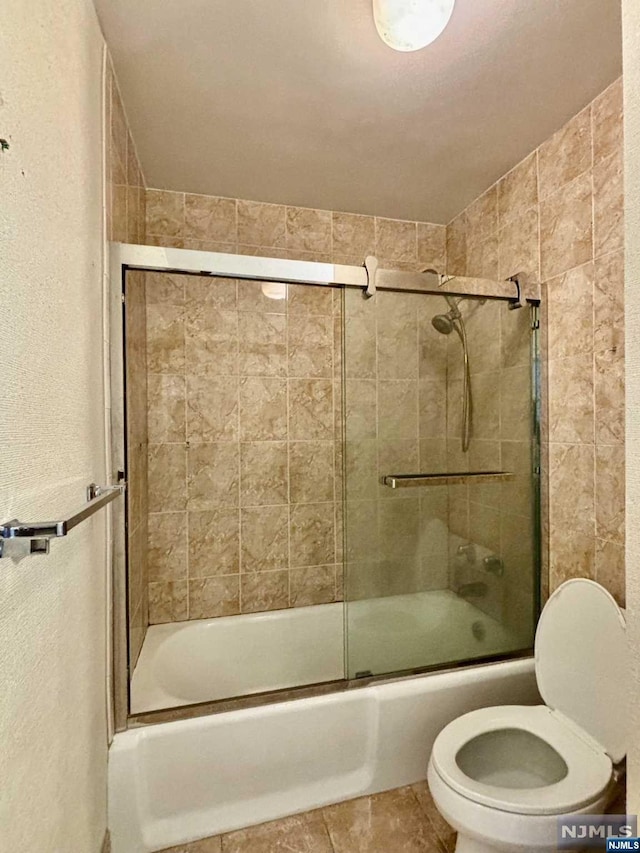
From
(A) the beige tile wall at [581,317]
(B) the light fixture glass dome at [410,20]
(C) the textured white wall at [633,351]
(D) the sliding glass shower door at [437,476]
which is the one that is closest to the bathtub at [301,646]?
(D) the sliding glass shower door at [437,476]

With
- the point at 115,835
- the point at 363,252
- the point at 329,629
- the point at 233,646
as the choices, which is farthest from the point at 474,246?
the point at 115,835

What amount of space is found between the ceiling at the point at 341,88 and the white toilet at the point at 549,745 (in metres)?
1.58

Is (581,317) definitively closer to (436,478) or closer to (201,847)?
(436,478)

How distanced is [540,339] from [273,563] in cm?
159

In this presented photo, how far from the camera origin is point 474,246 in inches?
80.3

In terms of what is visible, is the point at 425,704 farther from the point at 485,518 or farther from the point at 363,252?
the point at 363,252

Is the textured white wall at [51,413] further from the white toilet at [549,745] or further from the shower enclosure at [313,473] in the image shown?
the white toilet at [549,745]

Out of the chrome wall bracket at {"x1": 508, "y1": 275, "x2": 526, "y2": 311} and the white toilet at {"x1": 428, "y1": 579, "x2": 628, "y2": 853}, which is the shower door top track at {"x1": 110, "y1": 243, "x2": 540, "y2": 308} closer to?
the chrome wall bracket at {"x1": 508, "y1": 275, "x2": 526, "y2": 311}

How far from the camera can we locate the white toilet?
100 cm

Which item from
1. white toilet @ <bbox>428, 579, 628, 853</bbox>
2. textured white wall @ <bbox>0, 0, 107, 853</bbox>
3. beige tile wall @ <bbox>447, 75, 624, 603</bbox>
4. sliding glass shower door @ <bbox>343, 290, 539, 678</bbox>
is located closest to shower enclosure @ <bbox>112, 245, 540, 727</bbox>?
sliding glass shower door @ <bbox>343, 290, 539, 678</bbox>

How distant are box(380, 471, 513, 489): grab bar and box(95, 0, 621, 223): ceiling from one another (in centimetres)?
130

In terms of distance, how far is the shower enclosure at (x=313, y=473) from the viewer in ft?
5.18

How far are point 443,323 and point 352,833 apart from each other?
1.75 meters

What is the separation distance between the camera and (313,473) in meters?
2.16
